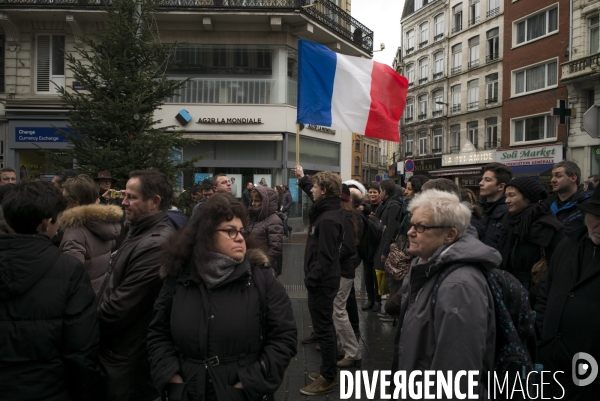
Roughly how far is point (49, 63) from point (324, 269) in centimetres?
1837

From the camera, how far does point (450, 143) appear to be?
134ft

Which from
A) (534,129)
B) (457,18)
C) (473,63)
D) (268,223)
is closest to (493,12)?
(473,63)

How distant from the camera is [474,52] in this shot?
38094mm

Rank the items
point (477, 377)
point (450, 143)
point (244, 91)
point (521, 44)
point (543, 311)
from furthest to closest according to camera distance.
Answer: point (450, 143) < point (521, 44) < point (244, 91) < point (543, 311) < point (477, 377)

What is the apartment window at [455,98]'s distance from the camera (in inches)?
1576

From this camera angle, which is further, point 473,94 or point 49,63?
point 473,94

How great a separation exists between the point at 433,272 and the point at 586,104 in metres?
29.3

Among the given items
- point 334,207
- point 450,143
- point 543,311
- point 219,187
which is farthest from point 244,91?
point 450,143

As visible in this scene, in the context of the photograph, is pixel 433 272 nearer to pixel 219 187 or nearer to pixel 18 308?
pixel 18 308

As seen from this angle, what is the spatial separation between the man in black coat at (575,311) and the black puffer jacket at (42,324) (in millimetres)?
2786

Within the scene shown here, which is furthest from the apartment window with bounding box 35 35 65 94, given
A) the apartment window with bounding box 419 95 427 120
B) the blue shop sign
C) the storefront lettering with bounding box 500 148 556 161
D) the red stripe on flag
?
the apartment window with bounding box 419 95 427 120

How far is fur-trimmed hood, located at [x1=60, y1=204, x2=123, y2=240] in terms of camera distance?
366cm

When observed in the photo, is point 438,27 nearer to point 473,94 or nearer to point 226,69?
point 473,94

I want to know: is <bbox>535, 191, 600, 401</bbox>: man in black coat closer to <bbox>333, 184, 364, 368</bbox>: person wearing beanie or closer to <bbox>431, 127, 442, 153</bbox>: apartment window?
<bbox>333, 184, 364, 368</bbox>: person wearing beanie
